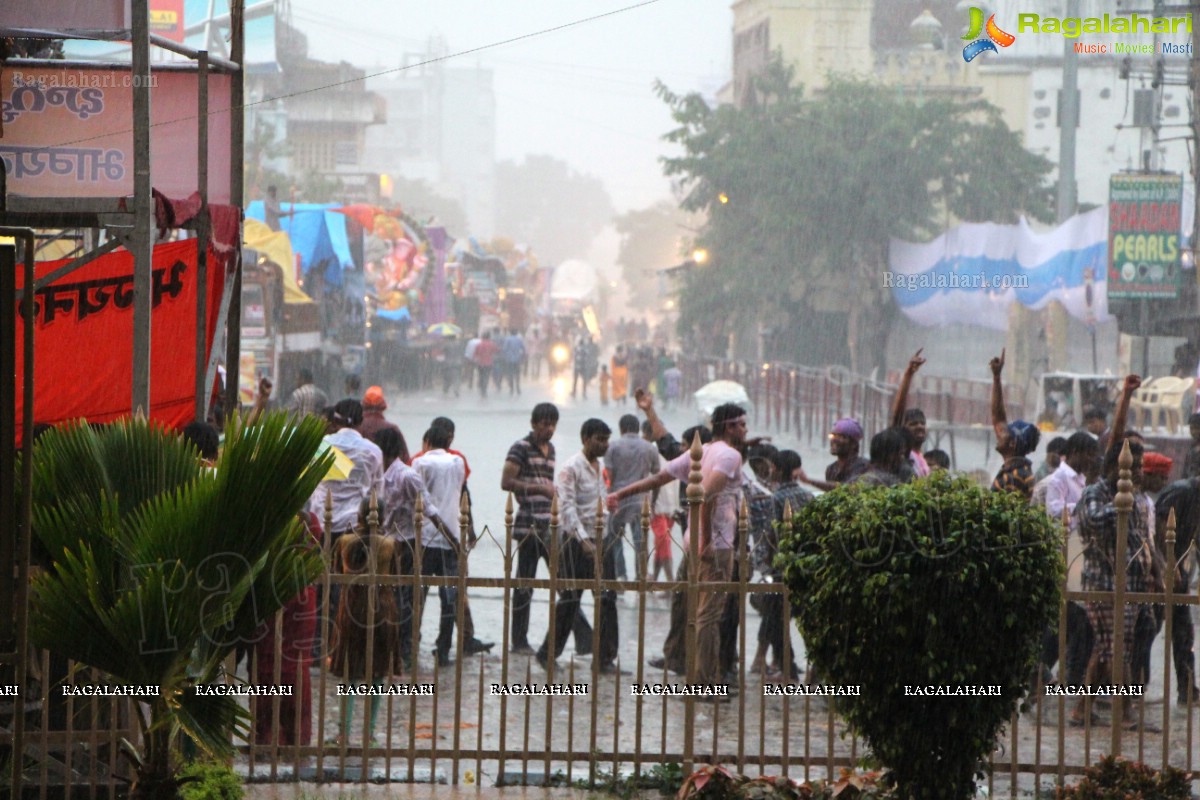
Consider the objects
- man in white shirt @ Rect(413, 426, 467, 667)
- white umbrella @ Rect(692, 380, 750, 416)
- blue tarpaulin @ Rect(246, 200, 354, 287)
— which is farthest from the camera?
blue tarpaulin @ Rect(246, 200, 354, 287)

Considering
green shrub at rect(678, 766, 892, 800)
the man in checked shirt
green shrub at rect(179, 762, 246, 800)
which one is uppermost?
the man in checked shirt

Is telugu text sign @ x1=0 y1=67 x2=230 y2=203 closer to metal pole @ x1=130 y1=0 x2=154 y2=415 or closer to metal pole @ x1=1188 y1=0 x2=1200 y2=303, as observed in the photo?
metal pole @ x1=130 y1=0 x2=154 y2=415

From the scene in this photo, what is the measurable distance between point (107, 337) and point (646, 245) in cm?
9129

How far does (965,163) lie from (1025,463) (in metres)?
22.8

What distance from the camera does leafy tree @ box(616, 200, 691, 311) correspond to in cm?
9437

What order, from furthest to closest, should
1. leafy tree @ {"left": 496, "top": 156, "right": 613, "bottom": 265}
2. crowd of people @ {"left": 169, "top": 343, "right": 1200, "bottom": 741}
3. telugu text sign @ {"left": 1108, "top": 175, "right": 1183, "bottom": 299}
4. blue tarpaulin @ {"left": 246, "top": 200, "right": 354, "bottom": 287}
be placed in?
1. leafy tree @ {"left": 496, "top": 156, "right": 613, "bottom": 265}
2. blue tarpaulin @ {"left": 246, "top": 200, "right": 354, "bottom": 287}
3. telugu text sign @ {"left": 1108, "top": 175, "right": 1183, "bottom": 299}
4. crowd of people @ {"left": 169, "top": 343, "right": 1200, "bottom": 741}

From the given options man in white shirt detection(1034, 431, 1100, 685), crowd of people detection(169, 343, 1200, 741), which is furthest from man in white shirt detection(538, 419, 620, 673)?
man in white shirt detection(1034, 431, 1100, 685)

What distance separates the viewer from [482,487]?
16656 millimetres

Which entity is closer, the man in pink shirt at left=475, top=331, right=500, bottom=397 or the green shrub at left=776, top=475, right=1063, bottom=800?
the green shrub at left=776, top=475, right=1063, bottom=800

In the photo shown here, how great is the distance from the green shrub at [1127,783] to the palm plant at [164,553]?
307cm

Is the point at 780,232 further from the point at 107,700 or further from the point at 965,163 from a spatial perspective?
the point at 107,700

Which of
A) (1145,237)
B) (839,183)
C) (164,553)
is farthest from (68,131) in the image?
(839,183)

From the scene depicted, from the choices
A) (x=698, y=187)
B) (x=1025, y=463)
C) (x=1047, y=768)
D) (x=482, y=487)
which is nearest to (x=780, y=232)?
(x=698, y=187)

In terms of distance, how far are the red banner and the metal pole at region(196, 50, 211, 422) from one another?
12 centimetres
